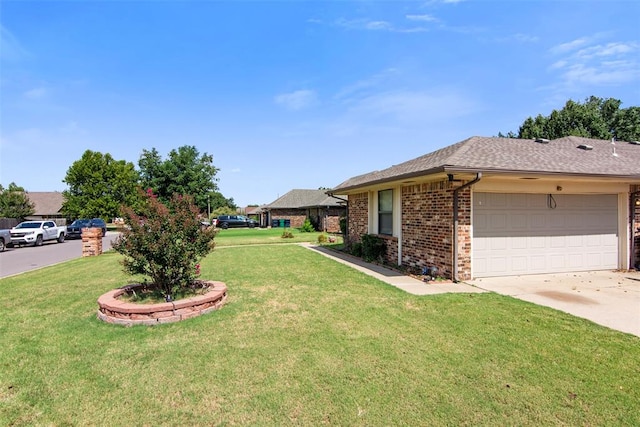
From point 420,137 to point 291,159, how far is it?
1066 centimetres

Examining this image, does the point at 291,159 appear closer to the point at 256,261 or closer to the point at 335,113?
the point at 335,113

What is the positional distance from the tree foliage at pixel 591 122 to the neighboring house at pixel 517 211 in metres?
21.4

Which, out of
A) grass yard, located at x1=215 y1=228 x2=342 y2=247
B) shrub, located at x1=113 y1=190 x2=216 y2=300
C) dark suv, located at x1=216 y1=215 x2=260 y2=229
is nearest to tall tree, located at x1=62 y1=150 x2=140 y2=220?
dark suv, located at x1=216 y1=215 x2=260 y2=229

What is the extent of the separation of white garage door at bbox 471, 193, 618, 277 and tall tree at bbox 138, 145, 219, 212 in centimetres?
4497

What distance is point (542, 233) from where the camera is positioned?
8.45 meters

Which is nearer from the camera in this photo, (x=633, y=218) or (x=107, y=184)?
(x=633, y=218)

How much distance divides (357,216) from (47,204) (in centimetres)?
5730

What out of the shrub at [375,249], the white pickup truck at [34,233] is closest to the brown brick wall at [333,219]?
the shrub at [375,249]

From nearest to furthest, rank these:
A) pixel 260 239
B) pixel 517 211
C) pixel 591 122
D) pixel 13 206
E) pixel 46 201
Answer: pixel 517 211 → pixel 260 239 → pixel 591 122 → pixel 13 206 → pixel 46 201

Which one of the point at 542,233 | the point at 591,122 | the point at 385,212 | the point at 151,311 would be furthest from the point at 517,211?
the point at 591,122

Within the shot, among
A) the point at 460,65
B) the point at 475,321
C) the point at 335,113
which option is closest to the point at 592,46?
the point at 460,65

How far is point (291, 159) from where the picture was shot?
2520 centimetres

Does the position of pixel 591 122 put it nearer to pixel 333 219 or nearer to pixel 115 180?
pixel 333 219

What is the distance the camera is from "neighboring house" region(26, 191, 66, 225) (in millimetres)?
49031
